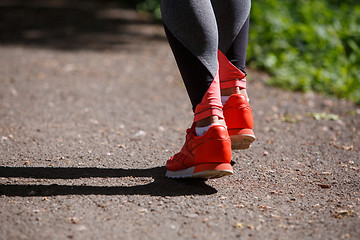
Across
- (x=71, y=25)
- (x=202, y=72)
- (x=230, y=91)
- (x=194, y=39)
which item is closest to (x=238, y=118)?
(x=230, y=91)

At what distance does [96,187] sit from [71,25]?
745cm

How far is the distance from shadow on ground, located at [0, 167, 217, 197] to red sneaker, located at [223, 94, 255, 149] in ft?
1.02

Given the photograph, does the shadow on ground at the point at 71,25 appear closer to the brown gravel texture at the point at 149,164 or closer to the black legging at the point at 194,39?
the brown gravel texture at the point at 149,164

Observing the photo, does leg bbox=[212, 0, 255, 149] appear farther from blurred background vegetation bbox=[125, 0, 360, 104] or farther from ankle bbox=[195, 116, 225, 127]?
blurred background vegetation bbox=[125, 0, 360, 104]

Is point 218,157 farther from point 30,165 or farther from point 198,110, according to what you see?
point 30,165

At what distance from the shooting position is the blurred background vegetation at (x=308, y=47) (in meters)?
4.63

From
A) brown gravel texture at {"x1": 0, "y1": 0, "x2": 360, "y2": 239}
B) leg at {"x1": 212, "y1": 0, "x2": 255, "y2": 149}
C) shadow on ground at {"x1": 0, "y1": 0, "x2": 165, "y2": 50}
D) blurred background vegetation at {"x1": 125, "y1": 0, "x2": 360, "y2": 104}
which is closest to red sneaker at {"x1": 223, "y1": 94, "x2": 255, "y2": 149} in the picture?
leg at {"x1": 212, "y1": 0, "x2": 255, "y2": 149}

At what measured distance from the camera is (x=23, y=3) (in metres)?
12.1

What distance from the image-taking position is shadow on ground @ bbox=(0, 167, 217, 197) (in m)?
2.03

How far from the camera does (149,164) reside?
2.45m

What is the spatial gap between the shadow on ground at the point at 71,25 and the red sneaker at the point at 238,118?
16.3 ft

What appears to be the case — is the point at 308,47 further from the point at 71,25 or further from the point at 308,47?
the point at 71,25

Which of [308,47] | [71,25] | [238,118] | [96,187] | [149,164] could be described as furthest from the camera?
[71,25]

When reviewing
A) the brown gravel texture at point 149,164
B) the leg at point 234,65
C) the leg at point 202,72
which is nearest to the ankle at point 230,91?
the leg at point 234,65
